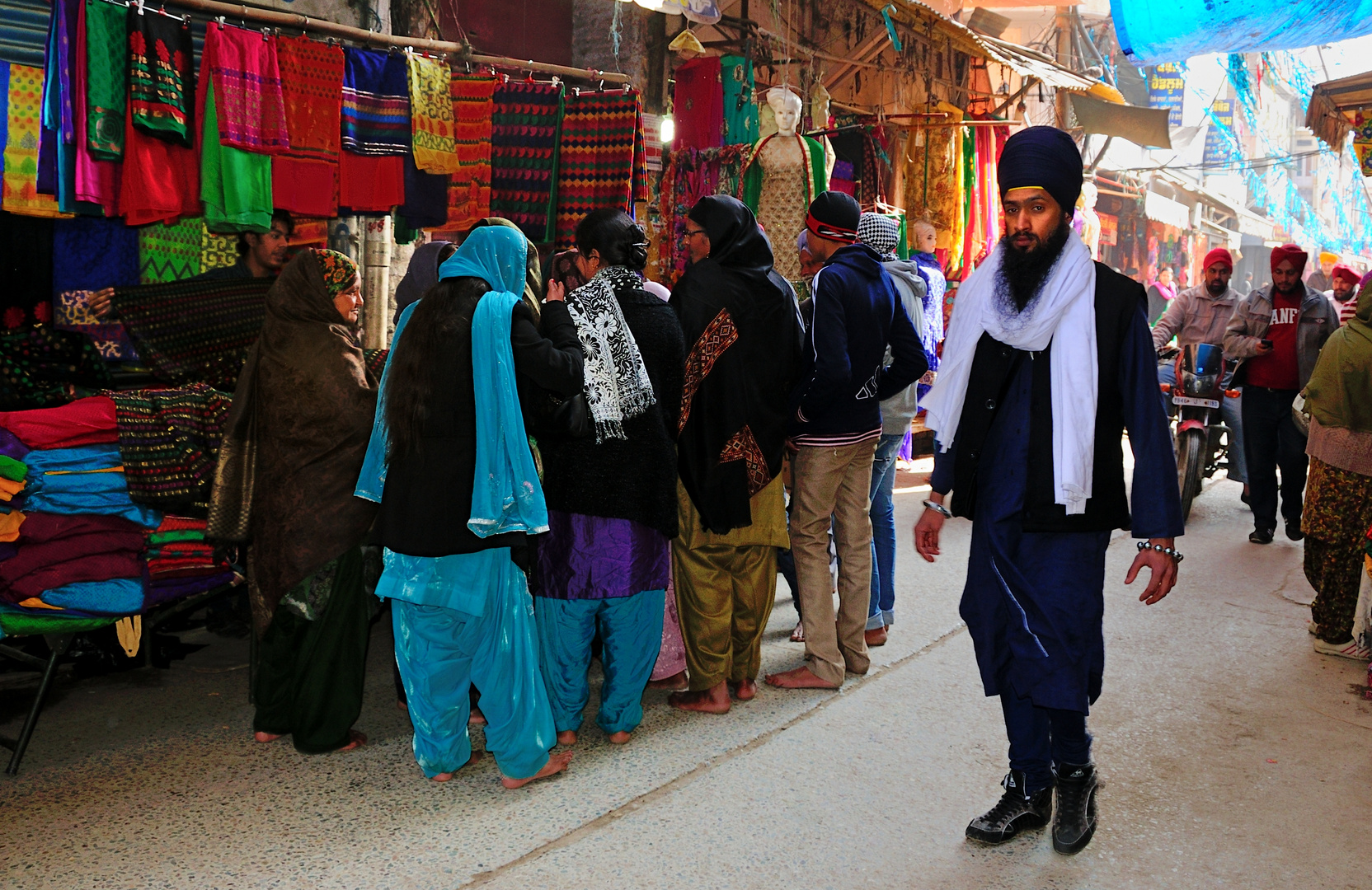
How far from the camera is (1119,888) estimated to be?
2.74 metres

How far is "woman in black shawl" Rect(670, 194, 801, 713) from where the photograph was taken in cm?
376

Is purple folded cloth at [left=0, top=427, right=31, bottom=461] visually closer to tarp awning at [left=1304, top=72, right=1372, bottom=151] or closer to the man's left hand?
the man's left hand

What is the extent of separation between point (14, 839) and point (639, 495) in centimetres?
203

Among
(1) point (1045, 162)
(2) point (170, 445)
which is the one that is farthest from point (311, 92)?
(1) point (1045, 162)

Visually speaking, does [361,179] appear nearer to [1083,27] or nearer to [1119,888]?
[1119,888]

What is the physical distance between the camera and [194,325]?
4457 millimetres

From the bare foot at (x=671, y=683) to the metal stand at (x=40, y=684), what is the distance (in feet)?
6.89

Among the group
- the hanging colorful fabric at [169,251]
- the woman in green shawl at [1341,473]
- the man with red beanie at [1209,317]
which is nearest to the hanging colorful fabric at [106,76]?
the hanging colorful fabric at [169,251]

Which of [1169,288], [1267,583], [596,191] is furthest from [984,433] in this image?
[1169,288]

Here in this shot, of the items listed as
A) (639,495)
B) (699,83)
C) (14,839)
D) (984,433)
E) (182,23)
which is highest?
(699,83)

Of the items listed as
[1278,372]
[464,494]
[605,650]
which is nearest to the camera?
[464,494]

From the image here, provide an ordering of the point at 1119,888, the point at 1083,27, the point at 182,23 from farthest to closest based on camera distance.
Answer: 1. the point at 1083,27
2. the point at 182,23
3. the point at 1119,888

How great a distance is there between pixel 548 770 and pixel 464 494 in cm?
94

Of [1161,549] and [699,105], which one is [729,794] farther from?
[699,105]
